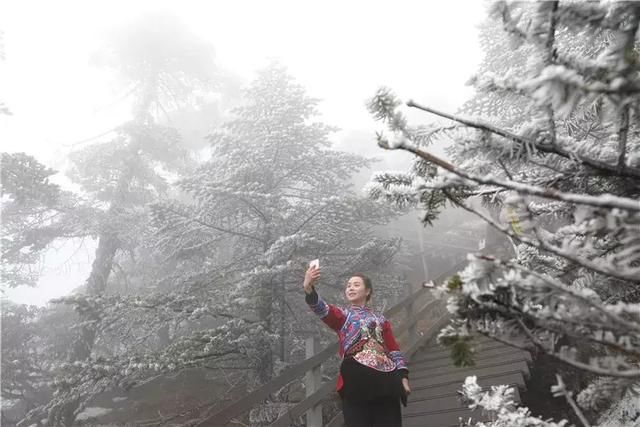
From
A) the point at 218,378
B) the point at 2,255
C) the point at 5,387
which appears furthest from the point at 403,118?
the point at 2,255

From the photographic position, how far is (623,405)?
3.52 m

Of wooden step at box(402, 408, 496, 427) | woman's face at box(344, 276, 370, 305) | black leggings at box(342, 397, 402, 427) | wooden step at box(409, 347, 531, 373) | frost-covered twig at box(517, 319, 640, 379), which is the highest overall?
woman's face at box(344, 276, 370, 305)

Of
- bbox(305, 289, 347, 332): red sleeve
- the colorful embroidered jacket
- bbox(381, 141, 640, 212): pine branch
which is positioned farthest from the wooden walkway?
bbox(381, 141, 640, 212): pine branch

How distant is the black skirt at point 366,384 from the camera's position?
3021 mm

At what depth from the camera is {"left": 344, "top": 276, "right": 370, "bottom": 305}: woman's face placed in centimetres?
350

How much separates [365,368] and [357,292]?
69cm

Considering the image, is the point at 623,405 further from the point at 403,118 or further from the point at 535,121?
the point at 403,118

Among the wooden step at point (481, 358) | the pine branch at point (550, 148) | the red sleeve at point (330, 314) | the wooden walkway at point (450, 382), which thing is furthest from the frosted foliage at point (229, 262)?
the pine branch at point (550, 148)

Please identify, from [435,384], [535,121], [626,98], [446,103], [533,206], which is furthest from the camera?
[446,103]

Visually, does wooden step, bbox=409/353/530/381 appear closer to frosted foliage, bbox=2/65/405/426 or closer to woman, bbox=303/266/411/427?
woman, bbox=303/266/411/427

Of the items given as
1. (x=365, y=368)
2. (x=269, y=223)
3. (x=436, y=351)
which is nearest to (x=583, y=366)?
(x=365, y=368)

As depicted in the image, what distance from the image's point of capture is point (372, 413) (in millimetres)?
3064

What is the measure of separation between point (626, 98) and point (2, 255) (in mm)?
17305

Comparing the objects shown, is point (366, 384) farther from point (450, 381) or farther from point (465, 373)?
point (465, 373)
